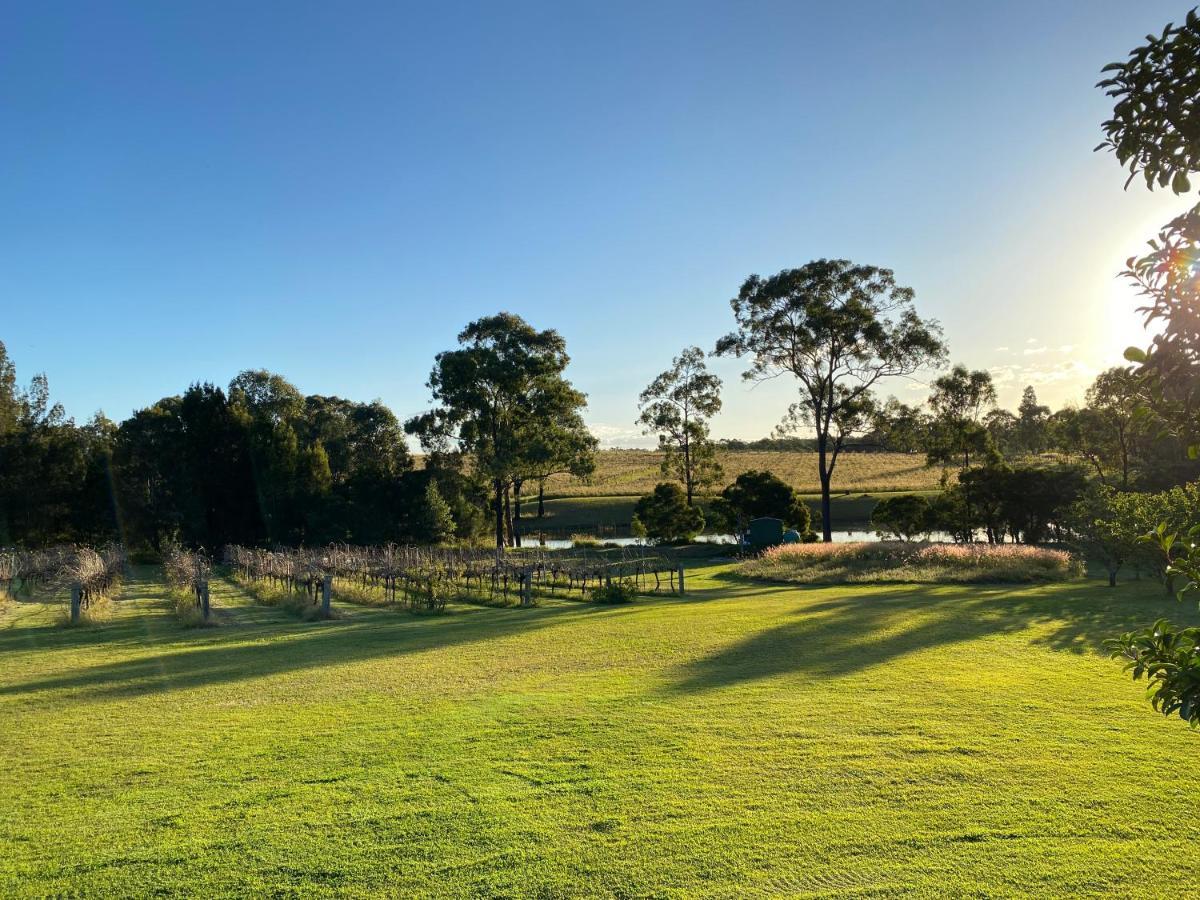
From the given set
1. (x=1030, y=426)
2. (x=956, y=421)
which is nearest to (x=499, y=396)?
(x=956, y=421)

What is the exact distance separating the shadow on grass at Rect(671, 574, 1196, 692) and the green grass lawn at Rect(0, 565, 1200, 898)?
0.42 feet

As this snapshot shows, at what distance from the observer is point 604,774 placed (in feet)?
15.7

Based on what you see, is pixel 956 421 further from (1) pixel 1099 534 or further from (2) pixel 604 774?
(2) pixel 604 774

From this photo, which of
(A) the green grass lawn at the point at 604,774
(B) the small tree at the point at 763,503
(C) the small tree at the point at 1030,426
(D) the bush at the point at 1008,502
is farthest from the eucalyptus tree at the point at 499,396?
(C) the small tree at the point at 1030,426

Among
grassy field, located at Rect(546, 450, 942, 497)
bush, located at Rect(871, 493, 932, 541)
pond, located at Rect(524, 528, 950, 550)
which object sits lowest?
pond, located at Rect(524, 528, 950, 550)

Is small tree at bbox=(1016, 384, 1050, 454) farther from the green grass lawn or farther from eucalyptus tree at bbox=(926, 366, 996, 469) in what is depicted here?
the green grass lawn

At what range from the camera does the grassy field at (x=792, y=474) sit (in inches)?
2422

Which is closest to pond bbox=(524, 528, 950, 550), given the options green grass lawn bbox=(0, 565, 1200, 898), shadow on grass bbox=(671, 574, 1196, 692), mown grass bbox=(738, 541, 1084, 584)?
mown grass bbox=(738, 541, 1084, 584)

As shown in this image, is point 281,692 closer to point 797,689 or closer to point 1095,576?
point 797,689

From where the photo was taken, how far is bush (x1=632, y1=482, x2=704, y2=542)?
35.0 metres

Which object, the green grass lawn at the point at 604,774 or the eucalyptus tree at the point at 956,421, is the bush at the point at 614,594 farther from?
the eucalyptus tree at the point at 956,421

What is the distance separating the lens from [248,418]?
3659 cm

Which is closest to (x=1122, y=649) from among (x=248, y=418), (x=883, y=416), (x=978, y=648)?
(x=978, y=648)

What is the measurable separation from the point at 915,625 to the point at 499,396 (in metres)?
30.6
